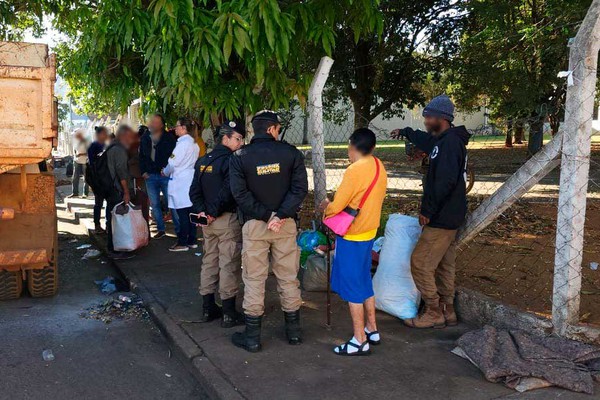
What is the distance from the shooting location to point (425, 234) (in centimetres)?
459

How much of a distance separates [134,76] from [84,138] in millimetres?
6088

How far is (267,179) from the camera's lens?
4.15 m

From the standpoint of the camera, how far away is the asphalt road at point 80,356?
389 centimetres

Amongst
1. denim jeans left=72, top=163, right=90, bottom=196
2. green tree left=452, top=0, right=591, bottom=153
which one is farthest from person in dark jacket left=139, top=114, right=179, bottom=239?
green tree left=452, top=0, right=591, bottom=153

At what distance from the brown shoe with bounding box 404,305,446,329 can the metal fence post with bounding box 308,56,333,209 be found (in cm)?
178

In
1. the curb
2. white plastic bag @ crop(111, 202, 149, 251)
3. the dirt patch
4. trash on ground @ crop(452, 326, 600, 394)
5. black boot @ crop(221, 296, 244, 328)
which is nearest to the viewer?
trash on ground @ crop(452, 326, 600, 394)

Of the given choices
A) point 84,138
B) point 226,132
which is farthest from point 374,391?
point 84,138

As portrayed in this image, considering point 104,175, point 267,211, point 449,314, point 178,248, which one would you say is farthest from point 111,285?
point 449,314

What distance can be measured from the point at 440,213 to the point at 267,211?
1405mm

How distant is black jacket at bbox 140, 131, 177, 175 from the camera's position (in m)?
7.96

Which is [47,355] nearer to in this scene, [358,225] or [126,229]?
[358,225]

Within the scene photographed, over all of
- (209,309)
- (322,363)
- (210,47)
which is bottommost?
(322,363)

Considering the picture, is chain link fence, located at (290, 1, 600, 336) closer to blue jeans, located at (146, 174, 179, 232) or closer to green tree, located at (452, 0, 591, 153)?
blue jeans, located at (146, 174, 179, 232)

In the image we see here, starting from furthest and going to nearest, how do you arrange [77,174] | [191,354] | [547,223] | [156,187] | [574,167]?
[77,174] → [547,223] → [156,187] → [191,354] → [574,167]
